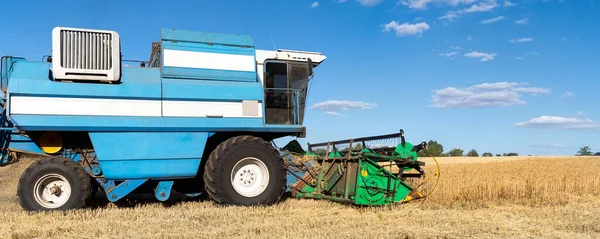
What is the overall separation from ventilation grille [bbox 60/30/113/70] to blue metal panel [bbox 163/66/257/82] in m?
0.85

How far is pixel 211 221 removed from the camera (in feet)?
19.7

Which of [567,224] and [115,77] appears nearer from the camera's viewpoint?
[567,224]

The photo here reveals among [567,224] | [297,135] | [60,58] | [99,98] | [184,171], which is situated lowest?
[567,224]

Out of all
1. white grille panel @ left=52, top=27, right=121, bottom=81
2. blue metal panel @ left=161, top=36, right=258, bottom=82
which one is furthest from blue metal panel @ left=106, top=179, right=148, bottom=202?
blue metal panel @ left=161, top=36, right=258, bottom=82

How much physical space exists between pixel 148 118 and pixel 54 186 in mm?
1552

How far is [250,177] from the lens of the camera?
770 centimetres

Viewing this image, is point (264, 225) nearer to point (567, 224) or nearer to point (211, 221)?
point (211, 221)

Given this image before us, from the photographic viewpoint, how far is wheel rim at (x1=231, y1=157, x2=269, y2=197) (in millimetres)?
7570

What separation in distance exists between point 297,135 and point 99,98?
10.2 feet

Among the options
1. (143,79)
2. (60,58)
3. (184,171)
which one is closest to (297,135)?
(184,171)

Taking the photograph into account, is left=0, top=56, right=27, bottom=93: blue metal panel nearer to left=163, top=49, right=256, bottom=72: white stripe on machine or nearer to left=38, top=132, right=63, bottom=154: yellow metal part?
left=38, top=132, right=63, bottom=154: yellow metal part

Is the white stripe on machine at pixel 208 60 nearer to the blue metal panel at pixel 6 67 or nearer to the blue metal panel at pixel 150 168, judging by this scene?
the blue metal panel at pixel 150 168

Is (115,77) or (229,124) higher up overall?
(115,77)

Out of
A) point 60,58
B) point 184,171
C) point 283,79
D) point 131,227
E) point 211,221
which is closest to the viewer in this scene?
point 131,227
